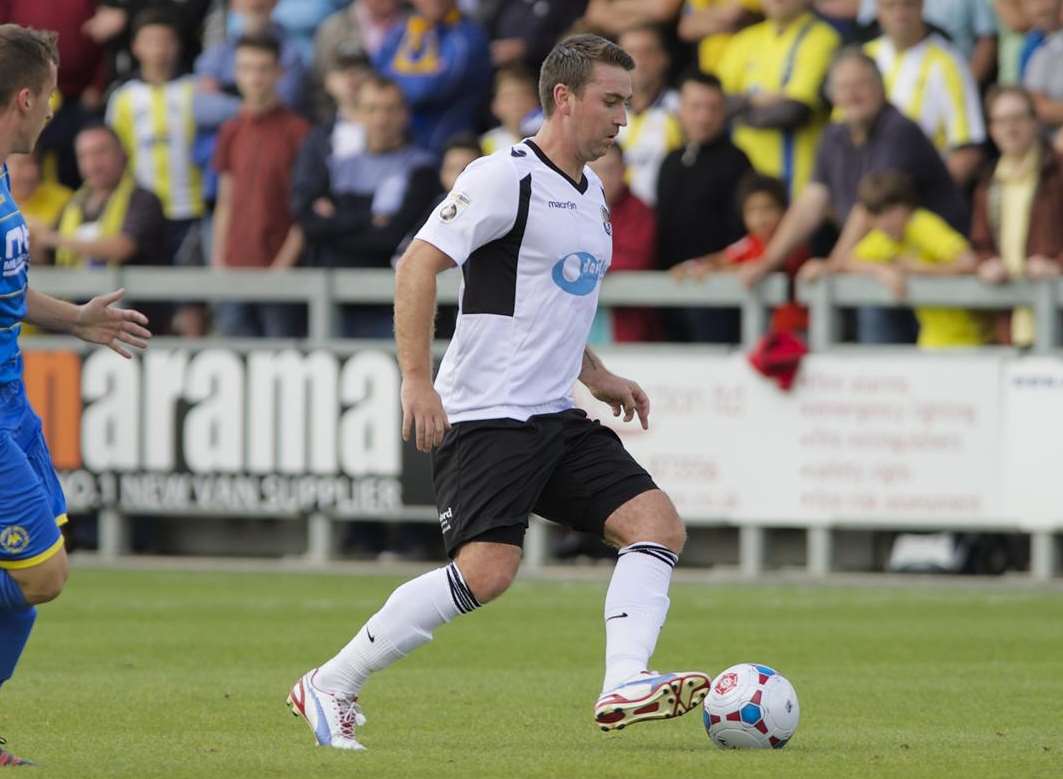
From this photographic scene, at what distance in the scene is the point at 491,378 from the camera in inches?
288

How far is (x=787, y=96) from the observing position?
14.9 m

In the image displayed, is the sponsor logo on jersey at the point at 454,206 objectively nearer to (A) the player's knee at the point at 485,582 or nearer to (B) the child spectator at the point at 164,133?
(A) the player's knee at the point at 485,582

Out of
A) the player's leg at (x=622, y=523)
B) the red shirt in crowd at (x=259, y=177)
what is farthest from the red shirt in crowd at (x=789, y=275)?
the player's leg at (x=622, y=523)

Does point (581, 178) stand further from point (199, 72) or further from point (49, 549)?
point (199, 72)

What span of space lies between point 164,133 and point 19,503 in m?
10.6

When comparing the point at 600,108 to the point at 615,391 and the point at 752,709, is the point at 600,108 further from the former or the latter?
the point at 752,709

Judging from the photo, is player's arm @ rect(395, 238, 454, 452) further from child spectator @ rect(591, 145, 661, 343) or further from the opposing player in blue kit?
child spectator @ rect(591, 145, 661, 343)

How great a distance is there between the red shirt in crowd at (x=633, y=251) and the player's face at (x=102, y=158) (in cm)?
382

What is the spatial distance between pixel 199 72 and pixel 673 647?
8.46 m

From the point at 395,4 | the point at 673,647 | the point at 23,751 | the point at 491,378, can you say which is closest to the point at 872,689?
Answer: the point at 673,647

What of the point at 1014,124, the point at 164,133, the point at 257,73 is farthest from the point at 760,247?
the point at 164,133

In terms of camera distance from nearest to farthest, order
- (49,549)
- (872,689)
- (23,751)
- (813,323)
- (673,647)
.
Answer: (49,549) → (23,751) → (872,689) → (673,647) → (813,323)

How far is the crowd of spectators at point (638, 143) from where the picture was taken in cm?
1414

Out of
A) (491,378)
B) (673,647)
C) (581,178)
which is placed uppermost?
(581,178)
